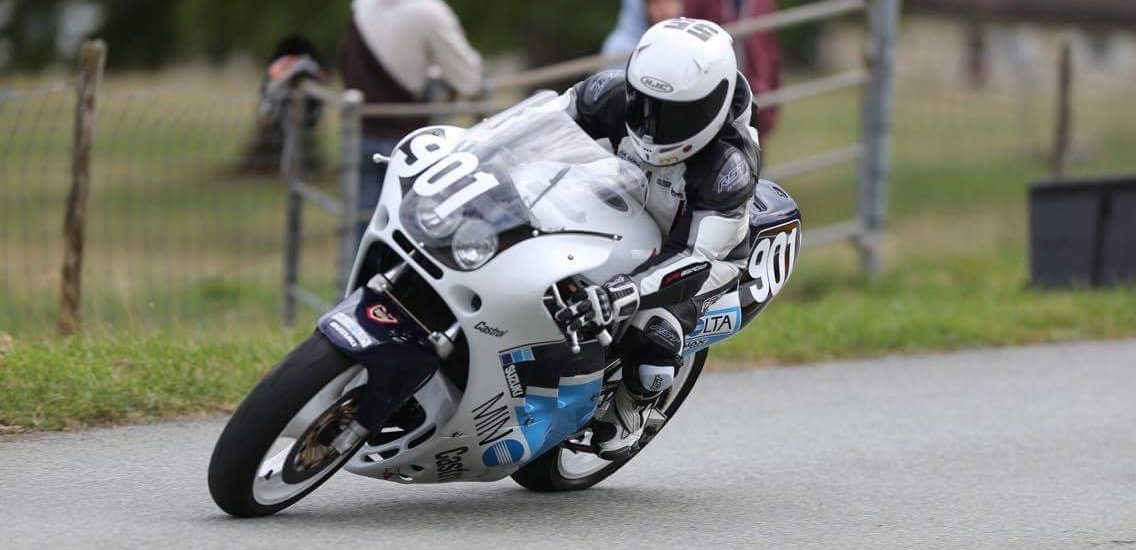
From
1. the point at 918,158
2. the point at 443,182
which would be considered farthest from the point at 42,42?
the point at 443,182

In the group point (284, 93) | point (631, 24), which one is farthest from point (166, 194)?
point (631, 24)

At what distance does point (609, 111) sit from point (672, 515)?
4.23 ft

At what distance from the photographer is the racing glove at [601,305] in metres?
4.68

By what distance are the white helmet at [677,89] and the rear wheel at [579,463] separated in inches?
39.0

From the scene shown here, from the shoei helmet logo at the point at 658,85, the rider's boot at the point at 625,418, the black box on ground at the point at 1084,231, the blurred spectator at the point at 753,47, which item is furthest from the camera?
the blurred spectator at the point at 753,47

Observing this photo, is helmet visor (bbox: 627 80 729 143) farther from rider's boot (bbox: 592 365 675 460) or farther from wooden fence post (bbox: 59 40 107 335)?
wooden fence post (bbox: 59 40 107 335)

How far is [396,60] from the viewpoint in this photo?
905 centimetres

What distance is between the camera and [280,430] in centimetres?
449

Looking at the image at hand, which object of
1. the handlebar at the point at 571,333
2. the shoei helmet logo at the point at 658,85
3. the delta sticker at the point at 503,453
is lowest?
the delta sticker at the point at 503,453

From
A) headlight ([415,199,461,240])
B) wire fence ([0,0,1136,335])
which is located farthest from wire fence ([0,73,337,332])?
headlight ([415,199,461,240])

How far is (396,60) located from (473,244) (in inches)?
180

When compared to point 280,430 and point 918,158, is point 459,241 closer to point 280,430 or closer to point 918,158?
point 280,430

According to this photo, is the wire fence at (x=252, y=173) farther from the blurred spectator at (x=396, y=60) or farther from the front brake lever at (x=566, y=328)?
the front brake lever at (x=566, y=328)

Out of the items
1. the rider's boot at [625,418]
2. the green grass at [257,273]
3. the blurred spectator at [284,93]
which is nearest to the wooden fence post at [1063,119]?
the green grass at [257,273]
